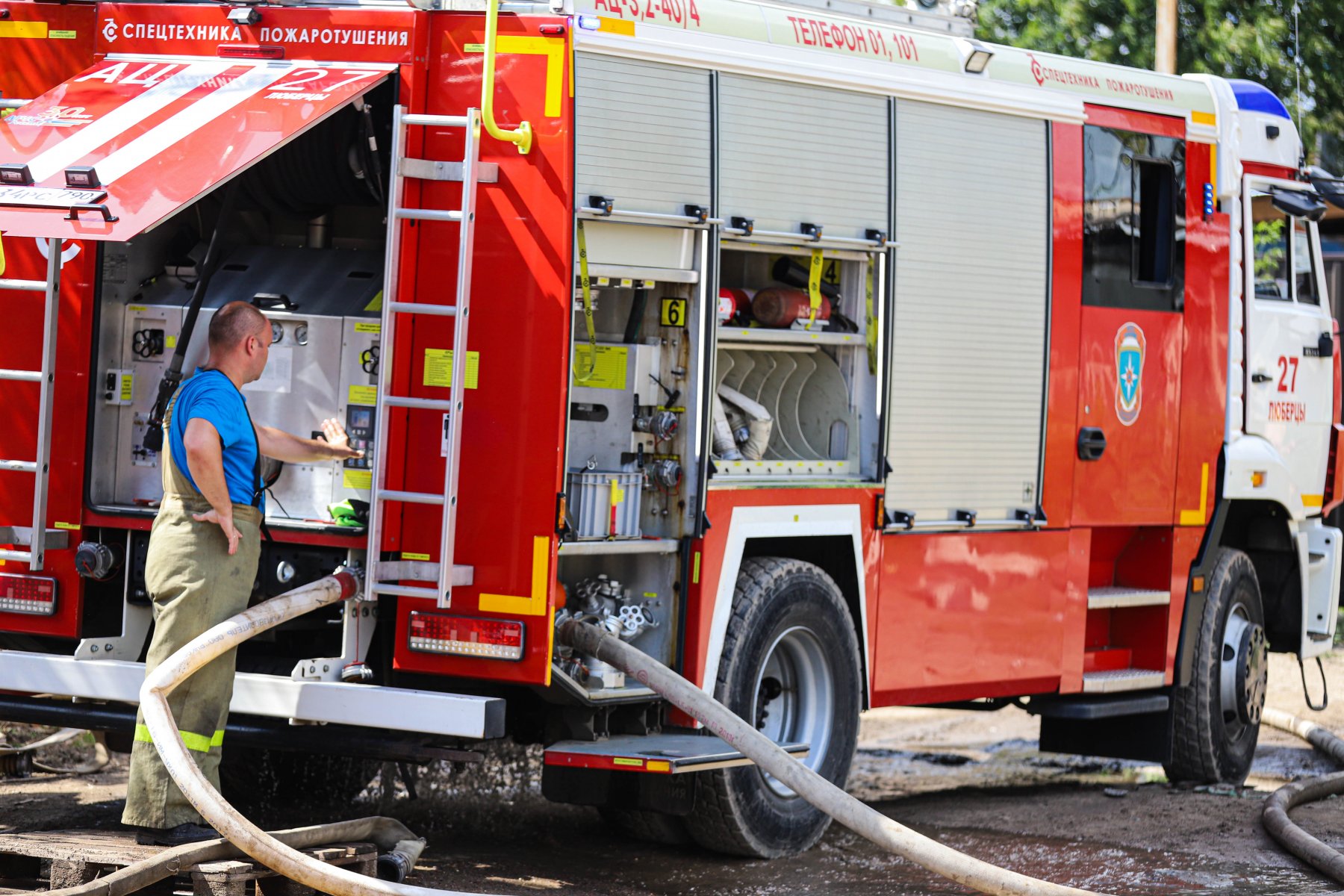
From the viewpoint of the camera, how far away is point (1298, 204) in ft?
34.9

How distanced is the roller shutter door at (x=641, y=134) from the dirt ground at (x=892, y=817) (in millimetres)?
2486

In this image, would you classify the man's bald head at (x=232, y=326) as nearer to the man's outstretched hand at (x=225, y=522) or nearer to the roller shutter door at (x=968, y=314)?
the man's outstretched hand at (x=225, y=522)

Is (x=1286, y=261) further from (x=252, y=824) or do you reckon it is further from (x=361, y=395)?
(x=252, y=824)

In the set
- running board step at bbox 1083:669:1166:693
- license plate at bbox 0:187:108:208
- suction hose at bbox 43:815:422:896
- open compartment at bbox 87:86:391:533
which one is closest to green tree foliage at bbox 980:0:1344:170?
running board step at bbox 1083:669:1166:693

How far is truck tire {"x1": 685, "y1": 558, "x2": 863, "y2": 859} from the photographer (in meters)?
7.86

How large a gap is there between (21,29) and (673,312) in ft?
8.80

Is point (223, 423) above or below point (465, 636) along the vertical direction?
above

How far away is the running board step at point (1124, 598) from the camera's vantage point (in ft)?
32.0

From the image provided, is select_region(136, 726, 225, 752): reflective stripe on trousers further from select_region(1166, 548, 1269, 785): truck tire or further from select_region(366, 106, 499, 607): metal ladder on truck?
select_region(1166, 548, 1269, 785): truck tire

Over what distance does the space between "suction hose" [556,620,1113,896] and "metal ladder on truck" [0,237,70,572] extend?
193 cm

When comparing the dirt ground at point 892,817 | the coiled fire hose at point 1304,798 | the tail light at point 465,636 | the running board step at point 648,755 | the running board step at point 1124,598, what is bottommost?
the dirt ground at point 892,817

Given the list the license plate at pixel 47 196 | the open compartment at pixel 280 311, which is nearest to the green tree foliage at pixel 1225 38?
the open compartment at pixel 280 311

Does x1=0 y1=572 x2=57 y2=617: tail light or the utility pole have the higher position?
the utility pole

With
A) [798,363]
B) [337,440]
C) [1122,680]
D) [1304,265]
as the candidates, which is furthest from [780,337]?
[1304,265]
